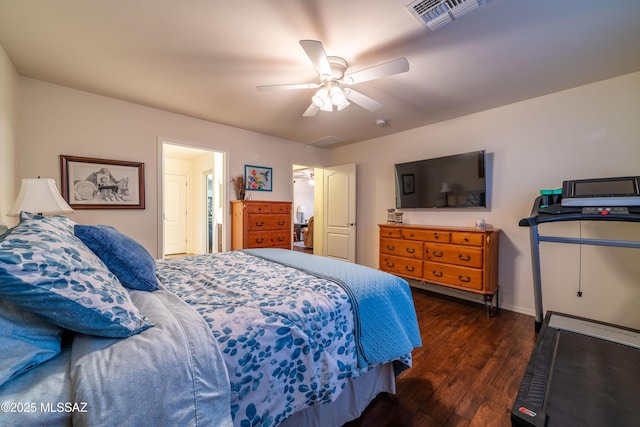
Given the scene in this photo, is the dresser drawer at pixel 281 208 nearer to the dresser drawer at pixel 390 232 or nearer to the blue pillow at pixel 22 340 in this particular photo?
the dresser drawer at pixel 390 232

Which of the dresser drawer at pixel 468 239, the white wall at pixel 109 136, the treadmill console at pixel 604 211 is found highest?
the white wall at pixel 109 136

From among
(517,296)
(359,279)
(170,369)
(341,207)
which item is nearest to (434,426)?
(359,279)

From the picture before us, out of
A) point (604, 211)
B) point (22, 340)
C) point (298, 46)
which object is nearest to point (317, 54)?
point (298, 46)

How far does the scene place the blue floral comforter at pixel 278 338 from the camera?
0.92 metres

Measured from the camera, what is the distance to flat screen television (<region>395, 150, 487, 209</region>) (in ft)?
10.5

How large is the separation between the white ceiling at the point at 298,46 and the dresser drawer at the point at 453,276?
2013 millimetres

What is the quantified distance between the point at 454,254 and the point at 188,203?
594cm

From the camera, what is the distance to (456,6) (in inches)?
61.2

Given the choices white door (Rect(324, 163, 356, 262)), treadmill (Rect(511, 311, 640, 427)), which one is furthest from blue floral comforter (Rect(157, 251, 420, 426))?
white door (Rect(324, 163, 356, 262))

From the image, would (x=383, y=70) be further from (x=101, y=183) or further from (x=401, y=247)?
(x=101, y=183)

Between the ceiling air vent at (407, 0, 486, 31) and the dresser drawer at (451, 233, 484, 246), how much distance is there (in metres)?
2.20

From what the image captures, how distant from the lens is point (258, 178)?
4176mm

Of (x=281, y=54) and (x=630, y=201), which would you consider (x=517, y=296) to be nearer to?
(x=630, y=201)

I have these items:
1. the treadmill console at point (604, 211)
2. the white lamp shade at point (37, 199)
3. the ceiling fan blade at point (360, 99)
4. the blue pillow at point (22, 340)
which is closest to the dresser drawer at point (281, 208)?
the ceiling fan blade at point (360, 99)
